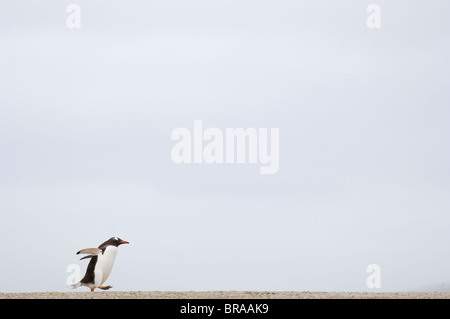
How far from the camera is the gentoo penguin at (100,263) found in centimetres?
1330

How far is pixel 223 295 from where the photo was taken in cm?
1157

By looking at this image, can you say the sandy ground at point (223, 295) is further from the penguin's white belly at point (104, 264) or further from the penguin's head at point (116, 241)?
the penguin's head at point (116, 241)

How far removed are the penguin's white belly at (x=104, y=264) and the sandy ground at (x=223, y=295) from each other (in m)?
1.19

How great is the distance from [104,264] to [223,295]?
299 centimetres

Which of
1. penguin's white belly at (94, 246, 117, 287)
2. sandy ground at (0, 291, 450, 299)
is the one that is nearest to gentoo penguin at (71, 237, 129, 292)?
penguin's white belly at (94, 246, 117, 287)

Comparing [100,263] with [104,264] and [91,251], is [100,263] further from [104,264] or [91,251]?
[91,251]

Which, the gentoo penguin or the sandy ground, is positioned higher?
the gentoo penguin

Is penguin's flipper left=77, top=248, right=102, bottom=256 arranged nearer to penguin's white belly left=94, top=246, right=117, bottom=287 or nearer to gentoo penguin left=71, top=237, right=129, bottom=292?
gentoo penguin left=71, top=237, right=129, bottom=292

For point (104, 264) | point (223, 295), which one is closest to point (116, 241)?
point (104, 264)

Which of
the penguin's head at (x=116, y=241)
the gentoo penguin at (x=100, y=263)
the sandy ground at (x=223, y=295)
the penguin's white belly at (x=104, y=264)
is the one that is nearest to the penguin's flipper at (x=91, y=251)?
the gentoo penguin at (x=100, y=263)

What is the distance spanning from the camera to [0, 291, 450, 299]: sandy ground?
11.4m

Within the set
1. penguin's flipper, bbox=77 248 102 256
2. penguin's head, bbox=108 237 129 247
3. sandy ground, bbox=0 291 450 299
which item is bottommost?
sandy ground, bbox=0 291 450 299
